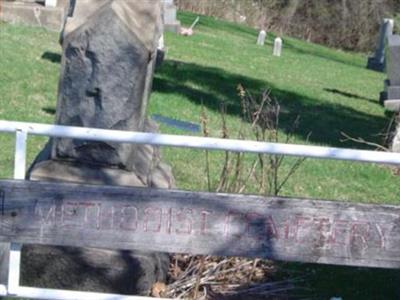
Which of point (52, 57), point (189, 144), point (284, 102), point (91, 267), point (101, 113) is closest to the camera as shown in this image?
point (189, 144)

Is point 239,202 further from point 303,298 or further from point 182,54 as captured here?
point 182,54

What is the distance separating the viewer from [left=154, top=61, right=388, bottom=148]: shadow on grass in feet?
48.1

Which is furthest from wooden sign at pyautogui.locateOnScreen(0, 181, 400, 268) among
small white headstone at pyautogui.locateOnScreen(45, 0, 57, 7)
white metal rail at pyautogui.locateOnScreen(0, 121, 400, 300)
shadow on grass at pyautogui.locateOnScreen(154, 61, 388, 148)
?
small white headstone at pyautogui.locateOnScreen(45, 0, 57, 7)

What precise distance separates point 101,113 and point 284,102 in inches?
407

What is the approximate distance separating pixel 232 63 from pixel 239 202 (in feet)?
54.0

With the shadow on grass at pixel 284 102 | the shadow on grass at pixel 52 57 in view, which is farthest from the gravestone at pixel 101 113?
the shadow on grass at pixel 52 57

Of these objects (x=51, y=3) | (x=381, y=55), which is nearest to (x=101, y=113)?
(x=51, y=3)

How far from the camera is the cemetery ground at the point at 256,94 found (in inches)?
376

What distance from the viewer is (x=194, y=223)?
4.91 m

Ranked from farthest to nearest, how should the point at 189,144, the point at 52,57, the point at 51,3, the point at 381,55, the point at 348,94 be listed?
the point at 381,55, the point at 348,94, the point at 51,3, the point at 52,57, the point at 189,144

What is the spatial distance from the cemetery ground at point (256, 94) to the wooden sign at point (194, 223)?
245cm

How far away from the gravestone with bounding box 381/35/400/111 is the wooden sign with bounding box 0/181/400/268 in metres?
13.9

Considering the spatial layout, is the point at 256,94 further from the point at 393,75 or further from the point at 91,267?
the point at 91,267

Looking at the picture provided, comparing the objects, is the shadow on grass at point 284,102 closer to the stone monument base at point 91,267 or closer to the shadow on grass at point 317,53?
the stone monument base at point 91,267
